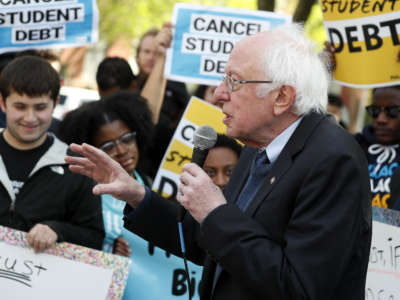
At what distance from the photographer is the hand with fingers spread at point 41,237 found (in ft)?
11.5

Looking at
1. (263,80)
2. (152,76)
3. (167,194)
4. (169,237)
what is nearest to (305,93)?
(263,80)

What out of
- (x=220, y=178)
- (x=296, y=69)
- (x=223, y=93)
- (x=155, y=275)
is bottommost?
(x=155, y=275)

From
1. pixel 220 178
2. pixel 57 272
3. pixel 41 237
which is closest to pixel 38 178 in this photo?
pixel 41 237

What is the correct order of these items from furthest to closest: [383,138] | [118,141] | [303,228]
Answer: [383,138] → [118,141] → [303,228]

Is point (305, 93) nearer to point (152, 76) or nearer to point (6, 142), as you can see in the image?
point (6, 142)

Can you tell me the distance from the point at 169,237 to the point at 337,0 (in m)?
2.88

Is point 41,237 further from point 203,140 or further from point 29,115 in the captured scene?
point 203,140

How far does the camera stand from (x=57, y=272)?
3.58m

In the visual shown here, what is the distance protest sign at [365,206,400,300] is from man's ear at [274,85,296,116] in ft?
4.44

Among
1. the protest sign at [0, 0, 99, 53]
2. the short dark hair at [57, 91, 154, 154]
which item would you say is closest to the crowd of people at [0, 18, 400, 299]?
the short dark hair at [57, 91, 154, 154]

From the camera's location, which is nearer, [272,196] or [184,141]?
[272,196]

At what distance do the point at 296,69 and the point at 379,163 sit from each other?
246 cm

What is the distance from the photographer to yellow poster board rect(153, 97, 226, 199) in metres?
4.86

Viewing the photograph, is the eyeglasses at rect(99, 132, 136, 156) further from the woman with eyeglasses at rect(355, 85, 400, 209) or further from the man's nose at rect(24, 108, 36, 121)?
the woman with eyeglasses at rect(355, 85, 400, 209)
